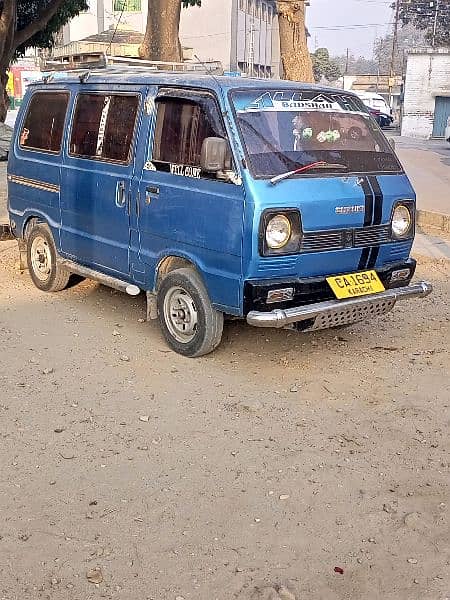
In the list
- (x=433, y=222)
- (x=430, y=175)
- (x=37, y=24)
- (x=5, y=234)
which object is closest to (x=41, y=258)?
(x=5, y=234)

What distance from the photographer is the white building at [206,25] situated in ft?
143

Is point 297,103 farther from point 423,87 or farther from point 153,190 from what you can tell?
point 423,87

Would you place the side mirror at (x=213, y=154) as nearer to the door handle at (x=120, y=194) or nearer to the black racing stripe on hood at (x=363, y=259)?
the door handle at (x=120, y=194)

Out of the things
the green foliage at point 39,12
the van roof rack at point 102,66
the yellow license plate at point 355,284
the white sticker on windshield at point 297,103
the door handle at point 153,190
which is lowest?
the yellow license plate at point 355,284

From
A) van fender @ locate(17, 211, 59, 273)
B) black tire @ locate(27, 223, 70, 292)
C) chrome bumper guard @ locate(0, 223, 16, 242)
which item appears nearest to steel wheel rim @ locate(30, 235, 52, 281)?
black tire @ locate(27, 223, 70, 292)

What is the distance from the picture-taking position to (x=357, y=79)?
70375 millimetres

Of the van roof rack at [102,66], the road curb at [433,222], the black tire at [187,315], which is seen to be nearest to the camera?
the black tire at [187,315]

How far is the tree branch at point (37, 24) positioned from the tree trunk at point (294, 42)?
805cm

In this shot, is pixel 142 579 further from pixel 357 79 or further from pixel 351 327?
pixel 357 79

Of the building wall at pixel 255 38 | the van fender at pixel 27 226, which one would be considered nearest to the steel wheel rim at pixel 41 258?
the van fender at pixel 27 226

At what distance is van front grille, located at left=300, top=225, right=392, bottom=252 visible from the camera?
4.96 metres

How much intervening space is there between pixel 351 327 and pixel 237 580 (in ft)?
11.6

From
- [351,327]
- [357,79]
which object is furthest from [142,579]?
[357,79]

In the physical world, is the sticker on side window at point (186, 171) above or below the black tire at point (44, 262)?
above
